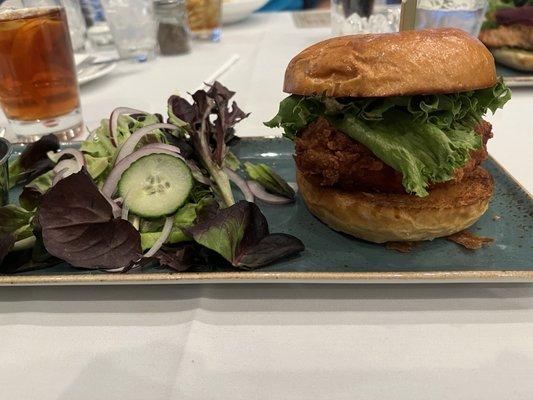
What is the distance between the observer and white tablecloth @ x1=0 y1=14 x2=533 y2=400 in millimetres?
1151

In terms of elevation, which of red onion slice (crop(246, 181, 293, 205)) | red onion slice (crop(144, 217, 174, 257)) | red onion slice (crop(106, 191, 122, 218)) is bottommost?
red onion slice (crop(246, 181, 293, 205))

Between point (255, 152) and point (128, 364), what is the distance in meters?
1.41

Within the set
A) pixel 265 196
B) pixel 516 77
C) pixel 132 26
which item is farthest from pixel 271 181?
pixel 132 26

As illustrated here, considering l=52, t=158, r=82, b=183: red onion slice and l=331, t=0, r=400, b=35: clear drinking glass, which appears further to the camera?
l=331, t=0, r=400, b=35: clear drinking glass

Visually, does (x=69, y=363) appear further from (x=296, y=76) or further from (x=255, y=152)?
(x=255, y=152)

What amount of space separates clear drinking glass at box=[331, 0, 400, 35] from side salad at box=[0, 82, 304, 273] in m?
2.43

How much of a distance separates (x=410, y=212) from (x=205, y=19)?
4.29m

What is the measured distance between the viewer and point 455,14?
3.73 meters

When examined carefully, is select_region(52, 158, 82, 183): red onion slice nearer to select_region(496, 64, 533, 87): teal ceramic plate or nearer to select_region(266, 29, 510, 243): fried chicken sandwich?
select_region(266, 29, 510, 243): fried chicken sandwich

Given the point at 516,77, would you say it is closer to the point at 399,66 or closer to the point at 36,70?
the point at 399,66

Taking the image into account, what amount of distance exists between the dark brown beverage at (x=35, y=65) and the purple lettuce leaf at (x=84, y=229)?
1422 mm

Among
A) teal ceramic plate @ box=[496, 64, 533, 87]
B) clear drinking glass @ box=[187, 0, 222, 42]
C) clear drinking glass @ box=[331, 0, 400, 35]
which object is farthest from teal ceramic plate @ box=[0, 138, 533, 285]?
clear drinking glass @ box=[187, 0, 222, 42]

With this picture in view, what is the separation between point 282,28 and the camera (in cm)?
560

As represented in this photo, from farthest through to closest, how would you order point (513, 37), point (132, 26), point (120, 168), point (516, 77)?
point (132, 26) → point (513, 37) → point (516, 77) → point (120, 168)
